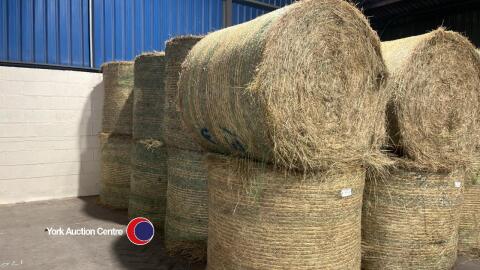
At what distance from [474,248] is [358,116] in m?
2.81

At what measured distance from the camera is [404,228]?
3.71m

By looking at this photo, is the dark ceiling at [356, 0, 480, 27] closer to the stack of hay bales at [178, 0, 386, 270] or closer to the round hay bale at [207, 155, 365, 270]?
the stack of hay bales at [178, 0, 386, 270]

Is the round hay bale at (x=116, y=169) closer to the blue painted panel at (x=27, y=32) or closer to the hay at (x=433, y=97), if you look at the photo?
the blue painted panel at (x=27, y=32)

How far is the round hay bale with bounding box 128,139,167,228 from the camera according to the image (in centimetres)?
520

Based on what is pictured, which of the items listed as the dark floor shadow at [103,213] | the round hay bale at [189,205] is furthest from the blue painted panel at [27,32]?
the round hay bale at [189,205]

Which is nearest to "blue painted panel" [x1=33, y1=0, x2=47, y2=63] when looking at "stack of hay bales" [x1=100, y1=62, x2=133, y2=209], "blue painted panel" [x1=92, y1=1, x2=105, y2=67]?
"blue painted panel" [x1=92, y1=1, x2=105, y2=67]

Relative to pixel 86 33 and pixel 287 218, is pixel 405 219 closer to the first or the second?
pixel 287 218

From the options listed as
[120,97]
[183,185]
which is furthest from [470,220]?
[120,97]

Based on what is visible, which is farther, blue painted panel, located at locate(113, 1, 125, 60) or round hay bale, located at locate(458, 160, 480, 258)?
blue painted panel, located at locate(113, 1, 125, 60)

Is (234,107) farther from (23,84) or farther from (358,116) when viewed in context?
(23,84)

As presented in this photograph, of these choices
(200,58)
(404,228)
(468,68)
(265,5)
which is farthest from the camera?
(265,5)

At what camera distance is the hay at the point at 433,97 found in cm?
361

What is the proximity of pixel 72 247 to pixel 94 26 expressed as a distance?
4401mm

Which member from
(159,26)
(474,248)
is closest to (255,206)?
(474,248)
